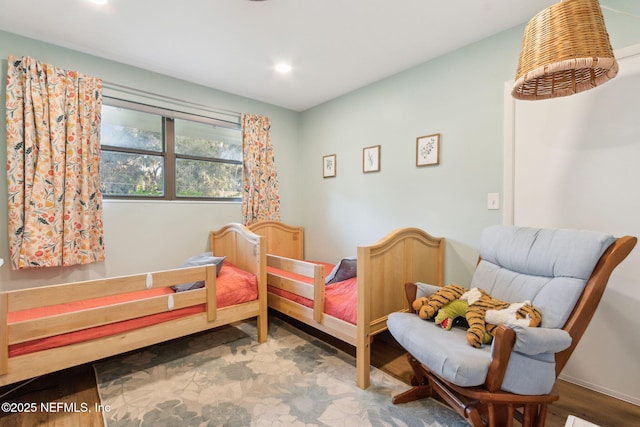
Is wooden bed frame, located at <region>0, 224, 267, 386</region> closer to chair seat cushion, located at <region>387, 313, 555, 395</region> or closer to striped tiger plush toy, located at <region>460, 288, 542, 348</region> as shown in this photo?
chair seat cushion, located at <region>387, 313, 555, 395</region>

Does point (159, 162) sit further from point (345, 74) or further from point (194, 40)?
point (345, 74)

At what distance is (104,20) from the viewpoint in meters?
1.98

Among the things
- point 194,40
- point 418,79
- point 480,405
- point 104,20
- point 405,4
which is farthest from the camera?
point 418,79

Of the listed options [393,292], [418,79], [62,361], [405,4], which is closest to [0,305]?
[62,361]

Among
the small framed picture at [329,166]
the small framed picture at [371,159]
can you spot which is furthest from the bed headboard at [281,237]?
the small framed picture at [371,159]

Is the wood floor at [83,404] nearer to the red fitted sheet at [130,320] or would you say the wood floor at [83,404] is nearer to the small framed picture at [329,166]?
the red fitted sheet at [130,320]

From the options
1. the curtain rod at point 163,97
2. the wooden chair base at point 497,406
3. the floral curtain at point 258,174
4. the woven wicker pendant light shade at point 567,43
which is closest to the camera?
the woven wicker pendant light shade at point 567,43

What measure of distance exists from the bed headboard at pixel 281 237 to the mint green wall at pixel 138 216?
11.7 inches

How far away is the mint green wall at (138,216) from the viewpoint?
2164mm

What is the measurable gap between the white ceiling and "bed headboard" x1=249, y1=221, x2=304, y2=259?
63.5 inches

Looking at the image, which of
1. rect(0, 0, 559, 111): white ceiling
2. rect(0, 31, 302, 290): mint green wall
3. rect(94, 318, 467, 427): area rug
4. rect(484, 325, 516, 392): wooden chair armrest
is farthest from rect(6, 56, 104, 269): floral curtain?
rect(484, 325, 516, 392): wooden chair armrest

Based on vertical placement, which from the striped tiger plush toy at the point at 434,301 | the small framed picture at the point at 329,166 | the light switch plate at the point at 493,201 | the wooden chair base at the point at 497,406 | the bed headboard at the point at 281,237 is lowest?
the wooden chair base at the point at 497,406

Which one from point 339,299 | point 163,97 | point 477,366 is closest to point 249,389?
point 339,299

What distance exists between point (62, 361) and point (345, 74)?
2.94 m
